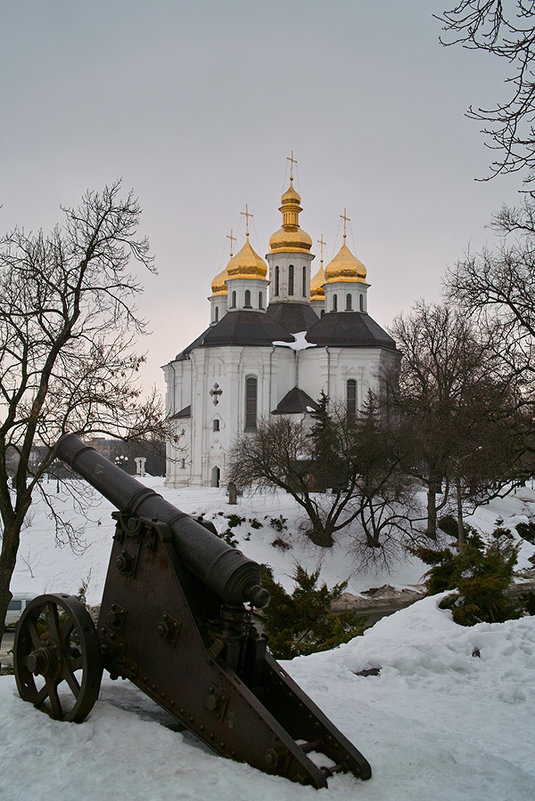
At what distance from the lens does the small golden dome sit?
172 feet

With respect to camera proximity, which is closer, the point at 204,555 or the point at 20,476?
the point at 204,555

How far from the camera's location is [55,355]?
13.5 meters

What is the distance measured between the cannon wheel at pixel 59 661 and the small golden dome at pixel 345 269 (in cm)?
4731

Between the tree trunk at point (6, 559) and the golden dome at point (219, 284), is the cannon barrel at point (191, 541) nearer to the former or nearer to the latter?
the tree trunk at point (6, 559)

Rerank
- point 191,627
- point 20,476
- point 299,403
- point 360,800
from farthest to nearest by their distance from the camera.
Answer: point 299,403
point 20,476
point 191,627
point 360,800

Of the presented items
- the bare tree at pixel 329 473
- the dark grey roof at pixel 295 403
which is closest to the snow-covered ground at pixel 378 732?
the bare tree at pixel 329 473

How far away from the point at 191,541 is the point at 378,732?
1.87m

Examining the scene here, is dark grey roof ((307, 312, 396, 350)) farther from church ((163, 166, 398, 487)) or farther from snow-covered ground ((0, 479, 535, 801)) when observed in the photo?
snow-covered ground ((0, 479, 535, 801))

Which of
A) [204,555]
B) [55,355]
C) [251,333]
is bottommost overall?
[204,555]

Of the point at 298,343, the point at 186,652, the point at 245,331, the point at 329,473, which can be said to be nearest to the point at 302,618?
the point at 186,652

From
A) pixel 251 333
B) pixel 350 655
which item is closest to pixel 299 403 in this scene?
pixel 251 333

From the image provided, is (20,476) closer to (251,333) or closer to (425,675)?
(425,675)

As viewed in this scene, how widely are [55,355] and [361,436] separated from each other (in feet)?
70.2

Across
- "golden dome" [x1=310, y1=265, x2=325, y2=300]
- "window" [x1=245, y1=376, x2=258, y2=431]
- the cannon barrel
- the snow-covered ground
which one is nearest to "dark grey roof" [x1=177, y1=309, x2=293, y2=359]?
"window" [x1=245, y1=376, x2=258, y2=431]
